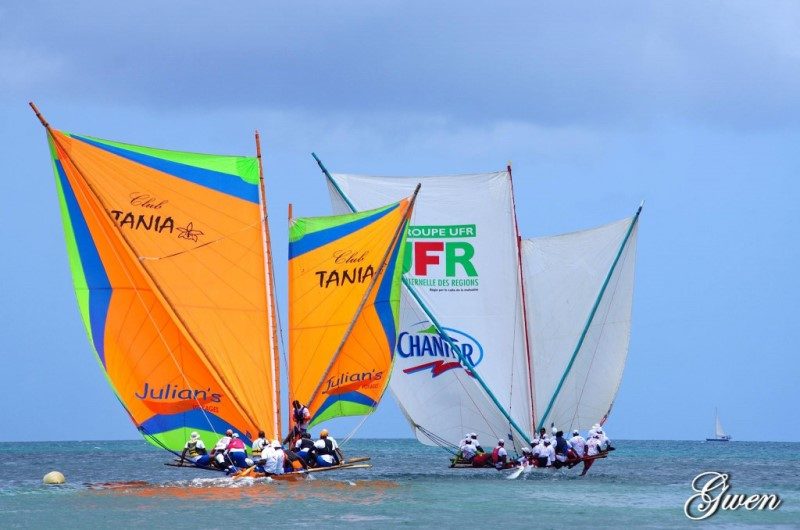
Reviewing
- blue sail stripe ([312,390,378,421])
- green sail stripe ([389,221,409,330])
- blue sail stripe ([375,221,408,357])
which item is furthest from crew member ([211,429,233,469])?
green sail stripe ([389,221,409,330])

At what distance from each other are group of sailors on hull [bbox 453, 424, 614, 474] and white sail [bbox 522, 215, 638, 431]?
111 cm

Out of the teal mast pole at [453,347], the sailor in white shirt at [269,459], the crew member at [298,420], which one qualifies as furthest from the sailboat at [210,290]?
the teal mast pole at [453,347]

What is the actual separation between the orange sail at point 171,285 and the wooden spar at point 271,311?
0.08 metres

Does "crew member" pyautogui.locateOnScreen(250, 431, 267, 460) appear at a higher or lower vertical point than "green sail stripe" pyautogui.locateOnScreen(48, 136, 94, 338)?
lower

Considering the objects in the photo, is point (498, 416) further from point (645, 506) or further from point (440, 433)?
point (645, 506)

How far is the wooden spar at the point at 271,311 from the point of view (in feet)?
145

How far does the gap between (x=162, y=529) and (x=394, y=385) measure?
2099 cm

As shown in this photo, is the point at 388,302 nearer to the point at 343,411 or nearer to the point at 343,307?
the point at 343,307

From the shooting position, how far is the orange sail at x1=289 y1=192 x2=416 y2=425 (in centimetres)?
4481

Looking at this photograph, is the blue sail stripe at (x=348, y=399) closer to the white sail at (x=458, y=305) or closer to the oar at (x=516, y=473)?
the white sail at (x=458, y=305)

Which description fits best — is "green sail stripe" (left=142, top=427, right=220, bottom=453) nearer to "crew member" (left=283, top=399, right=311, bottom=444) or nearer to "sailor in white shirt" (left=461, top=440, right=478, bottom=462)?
"crew member" (left=283, top=399, right=311, bottom=444)

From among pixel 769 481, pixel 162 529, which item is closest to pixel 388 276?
pixel 162 529

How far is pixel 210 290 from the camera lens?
144 feet

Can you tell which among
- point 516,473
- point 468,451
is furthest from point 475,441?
point 516,473
